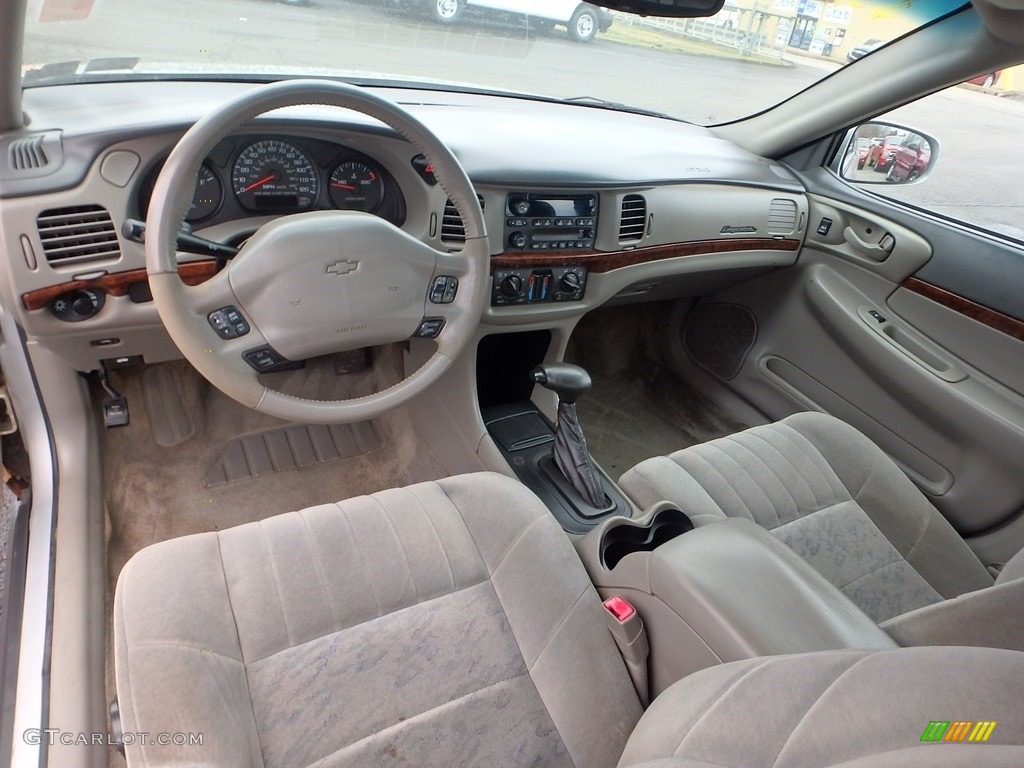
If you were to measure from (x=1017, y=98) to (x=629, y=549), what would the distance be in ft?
5.80

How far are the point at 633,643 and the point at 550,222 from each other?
1157 millimetres

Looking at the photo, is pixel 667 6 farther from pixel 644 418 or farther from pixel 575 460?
pixel 644 418

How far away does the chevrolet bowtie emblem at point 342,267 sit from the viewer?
1269mm

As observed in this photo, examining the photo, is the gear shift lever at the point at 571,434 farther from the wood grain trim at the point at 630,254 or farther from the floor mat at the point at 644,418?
the floor mat at the point at 644,418

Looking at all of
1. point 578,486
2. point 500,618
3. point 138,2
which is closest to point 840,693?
point 500,618

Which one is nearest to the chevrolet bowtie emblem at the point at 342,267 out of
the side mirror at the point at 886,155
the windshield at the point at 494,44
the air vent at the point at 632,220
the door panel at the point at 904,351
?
the windshield at the point at 494,44

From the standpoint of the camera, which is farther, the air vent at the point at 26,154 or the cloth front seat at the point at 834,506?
the cloth front seat at the point at 834,506

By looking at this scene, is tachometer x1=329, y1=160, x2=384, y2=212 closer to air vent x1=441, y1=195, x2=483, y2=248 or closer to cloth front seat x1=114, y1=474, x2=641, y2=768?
air vent x1=441, y1=195, x2=483, y2=248

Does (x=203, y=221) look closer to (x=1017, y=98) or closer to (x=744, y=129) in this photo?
(x=744, y=129)

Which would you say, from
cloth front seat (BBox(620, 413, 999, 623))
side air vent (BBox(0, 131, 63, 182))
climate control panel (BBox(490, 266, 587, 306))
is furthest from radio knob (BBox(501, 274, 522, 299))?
side air vent (BBox(0, 131, 63, 182))

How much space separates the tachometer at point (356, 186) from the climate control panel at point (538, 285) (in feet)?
1.27

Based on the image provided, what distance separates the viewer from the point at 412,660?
3.50ft

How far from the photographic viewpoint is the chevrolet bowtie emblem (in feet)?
4.16

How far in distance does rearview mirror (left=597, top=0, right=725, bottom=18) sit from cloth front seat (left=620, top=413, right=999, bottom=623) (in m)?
0.98
